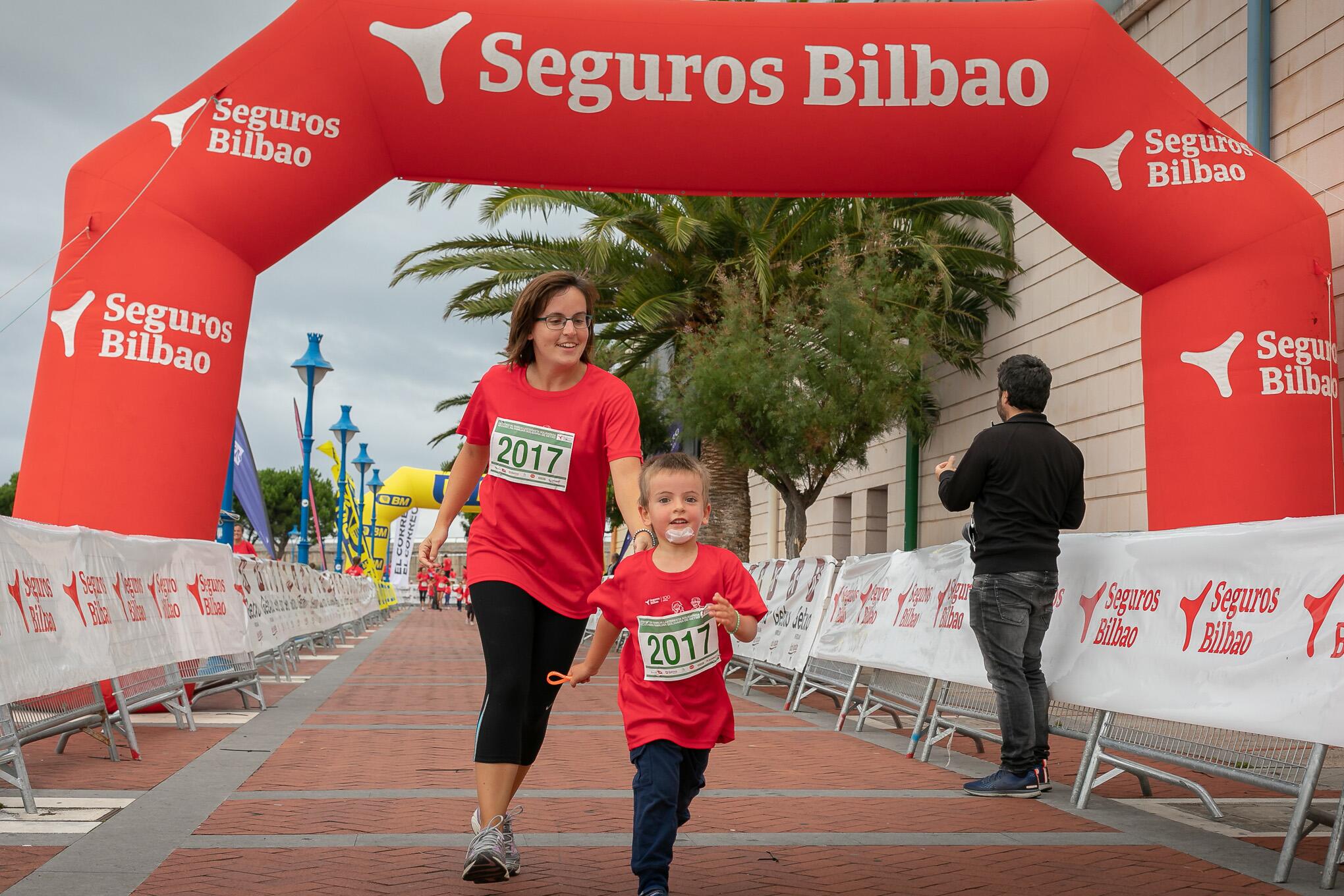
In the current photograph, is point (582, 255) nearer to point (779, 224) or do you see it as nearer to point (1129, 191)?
point (779, 224)

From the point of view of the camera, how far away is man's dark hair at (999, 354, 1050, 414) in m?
6.48

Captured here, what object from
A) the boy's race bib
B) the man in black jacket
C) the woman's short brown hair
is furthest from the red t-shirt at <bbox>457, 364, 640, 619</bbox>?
the man in black jacket

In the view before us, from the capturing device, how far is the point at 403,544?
70250 mm

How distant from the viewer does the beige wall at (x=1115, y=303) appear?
11742 mm

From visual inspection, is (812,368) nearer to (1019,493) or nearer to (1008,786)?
(1019,493)

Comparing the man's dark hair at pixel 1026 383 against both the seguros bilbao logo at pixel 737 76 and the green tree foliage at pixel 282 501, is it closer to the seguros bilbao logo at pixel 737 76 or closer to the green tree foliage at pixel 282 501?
the seguros bilbao logo at pixel 737 76

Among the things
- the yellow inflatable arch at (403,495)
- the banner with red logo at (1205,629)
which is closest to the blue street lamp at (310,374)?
the banner with red logo at (1205,629)

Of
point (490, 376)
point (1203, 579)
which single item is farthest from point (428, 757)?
point (1203, 579)

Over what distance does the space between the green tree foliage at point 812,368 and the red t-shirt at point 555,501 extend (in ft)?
44.1

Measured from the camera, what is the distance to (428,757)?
761 centimetres

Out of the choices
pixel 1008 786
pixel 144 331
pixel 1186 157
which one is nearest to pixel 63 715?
pixel 144 331

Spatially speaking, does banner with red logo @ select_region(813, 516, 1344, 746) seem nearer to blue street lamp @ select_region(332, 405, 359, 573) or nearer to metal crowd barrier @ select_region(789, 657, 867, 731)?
metal crowd barrier @ select_region(789, 657, 867, 731)

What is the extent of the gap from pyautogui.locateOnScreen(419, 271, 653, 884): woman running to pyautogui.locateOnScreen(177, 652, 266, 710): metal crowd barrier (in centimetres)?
593

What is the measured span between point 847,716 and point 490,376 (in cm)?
690
